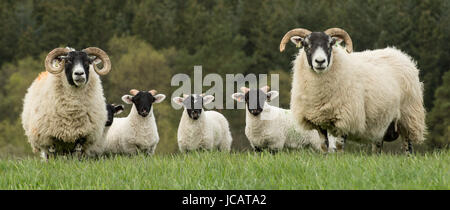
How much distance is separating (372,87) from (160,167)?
3805mm

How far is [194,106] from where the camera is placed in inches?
496

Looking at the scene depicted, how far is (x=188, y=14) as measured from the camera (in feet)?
194

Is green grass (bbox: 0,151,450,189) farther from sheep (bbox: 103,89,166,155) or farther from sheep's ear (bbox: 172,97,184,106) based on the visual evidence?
sheep's ear (bbox: 172,97,184,106)

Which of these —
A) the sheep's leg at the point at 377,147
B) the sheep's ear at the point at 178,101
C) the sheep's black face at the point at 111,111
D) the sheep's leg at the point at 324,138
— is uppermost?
the sheep's ear at the point at 178,101

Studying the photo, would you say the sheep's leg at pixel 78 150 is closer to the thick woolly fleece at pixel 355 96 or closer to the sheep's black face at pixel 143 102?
the sheep's black face at pixel 143 102

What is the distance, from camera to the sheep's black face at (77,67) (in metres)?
9.79

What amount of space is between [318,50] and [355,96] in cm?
95

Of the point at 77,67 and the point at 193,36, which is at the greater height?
the point at 193,36

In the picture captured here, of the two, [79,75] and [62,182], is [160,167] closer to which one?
[62,182]

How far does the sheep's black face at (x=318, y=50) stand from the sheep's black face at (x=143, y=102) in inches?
157

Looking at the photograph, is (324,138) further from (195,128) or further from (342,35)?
(195,128)

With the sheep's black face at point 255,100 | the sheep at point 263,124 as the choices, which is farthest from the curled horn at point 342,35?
the sheep's black face at point 255,100

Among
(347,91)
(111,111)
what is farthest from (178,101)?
(347,91)
